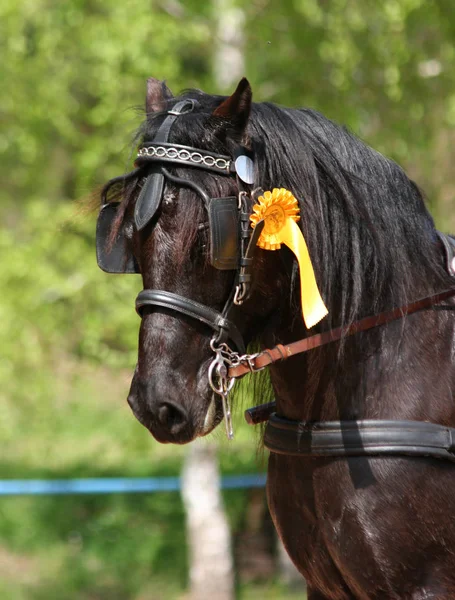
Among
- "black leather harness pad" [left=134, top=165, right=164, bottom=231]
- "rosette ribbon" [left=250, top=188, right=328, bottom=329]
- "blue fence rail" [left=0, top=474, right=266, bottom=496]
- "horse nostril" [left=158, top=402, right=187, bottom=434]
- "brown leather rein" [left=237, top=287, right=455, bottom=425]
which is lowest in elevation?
"blue fence rail" [left=0, top=474, right=266, bottom=496]

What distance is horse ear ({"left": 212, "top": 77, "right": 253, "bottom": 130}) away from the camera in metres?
2.19

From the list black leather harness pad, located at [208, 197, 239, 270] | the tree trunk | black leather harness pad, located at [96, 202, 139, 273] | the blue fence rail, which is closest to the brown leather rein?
black leather harness pad, located at [208, 197, 239, 270]

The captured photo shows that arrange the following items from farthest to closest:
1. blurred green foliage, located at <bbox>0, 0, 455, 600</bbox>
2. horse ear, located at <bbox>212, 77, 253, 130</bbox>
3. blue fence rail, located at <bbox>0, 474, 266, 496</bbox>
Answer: blue fence rail, located at <bbox>0, 474, 266, 496</bbox> → blurred green foliage, located at <bbox>0, 0, 455, 600</bbox> → horse ear, located at <bbox>212, 77, 253, 130</bbox>

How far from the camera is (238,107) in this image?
2225mm

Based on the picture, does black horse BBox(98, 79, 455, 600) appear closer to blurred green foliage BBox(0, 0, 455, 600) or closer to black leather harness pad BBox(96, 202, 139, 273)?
black leather harness pad BBox(96, 202, 139, 273)

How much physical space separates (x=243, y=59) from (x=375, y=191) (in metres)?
3.70

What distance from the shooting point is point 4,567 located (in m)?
6.51

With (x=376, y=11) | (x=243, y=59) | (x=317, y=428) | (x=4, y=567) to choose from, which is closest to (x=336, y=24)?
(x=376, y=11)

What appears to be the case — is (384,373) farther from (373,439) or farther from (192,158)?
(192,158)

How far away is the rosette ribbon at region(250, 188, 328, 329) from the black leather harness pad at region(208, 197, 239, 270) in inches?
2.5

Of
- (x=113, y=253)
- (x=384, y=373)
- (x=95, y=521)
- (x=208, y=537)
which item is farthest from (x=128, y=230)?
(x=95, y=521)

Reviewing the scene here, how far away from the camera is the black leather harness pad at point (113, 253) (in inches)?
92.3

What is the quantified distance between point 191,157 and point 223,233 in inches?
8.9

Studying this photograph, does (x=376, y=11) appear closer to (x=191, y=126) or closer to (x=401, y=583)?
(x=191, y=126)
